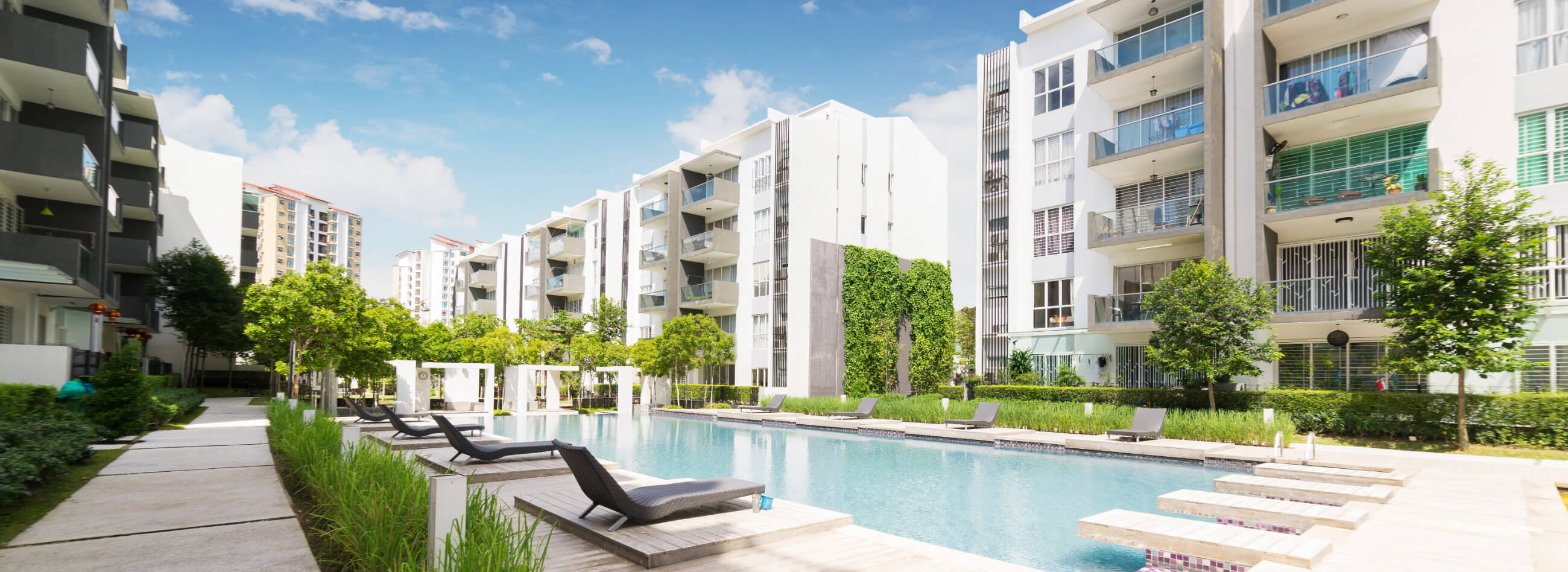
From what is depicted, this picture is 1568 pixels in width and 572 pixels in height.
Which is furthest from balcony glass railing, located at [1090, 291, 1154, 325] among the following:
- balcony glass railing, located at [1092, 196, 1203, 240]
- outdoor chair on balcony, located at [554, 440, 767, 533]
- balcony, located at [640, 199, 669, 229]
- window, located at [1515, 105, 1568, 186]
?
balcony, located at [640, 199, 669, 229]

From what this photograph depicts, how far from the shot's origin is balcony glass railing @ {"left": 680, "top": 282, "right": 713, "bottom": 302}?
34.3m

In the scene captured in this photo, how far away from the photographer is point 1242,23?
18766 millimetres

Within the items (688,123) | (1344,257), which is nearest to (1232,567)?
(1344,257)

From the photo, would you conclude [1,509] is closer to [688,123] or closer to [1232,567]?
[1232,567]

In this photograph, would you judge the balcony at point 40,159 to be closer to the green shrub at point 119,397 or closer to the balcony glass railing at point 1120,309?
the green shrub at point 119,397

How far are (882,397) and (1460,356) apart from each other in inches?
515

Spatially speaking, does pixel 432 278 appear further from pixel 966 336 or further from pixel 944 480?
pixel 944 480

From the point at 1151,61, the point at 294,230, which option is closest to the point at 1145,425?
the point at 1151,61

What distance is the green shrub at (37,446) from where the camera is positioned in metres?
6.68

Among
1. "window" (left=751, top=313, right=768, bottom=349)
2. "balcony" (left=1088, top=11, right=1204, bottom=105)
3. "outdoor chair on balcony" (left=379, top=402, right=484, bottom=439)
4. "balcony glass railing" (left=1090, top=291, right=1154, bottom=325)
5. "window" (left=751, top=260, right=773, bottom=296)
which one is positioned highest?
"balcony" (left=1088, top=11, right=1204, bottom=105)

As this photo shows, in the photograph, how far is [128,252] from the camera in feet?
90.1

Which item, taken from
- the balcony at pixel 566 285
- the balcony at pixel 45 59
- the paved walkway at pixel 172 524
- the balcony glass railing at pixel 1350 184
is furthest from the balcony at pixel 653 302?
the paved walkway at pixel 172 524

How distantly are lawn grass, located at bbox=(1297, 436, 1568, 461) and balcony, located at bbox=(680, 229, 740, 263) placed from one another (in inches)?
945

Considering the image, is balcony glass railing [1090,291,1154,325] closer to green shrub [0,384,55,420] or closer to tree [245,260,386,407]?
tree [245,260,386,407]
